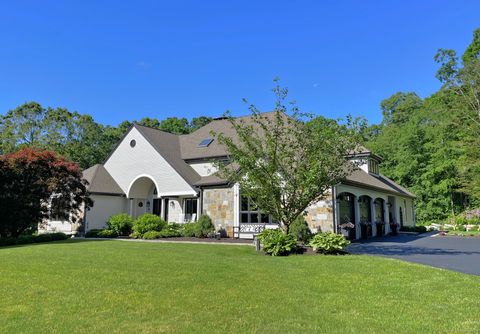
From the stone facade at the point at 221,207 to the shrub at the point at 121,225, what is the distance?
206 inches

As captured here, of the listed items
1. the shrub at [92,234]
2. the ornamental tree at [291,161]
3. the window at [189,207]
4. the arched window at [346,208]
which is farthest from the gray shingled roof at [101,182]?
the arched window at [346,208]

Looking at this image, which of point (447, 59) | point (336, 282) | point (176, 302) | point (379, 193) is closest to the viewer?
point (176, 302)

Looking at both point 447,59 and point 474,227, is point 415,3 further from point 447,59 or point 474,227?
point 447,59

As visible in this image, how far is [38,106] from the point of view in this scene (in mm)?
42281

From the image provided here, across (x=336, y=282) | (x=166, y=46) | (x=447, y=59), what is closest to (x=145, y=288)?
(x=336, y=282)

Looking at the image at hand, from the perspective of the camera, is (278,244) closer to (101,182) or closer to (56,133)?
(101,182)

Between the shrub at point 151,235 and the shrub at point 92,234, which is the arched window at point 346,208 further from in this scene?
the shrub at point 92,234

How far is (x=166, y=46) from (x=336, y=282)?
57.1 feet

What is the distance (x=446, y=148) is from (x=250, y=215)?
2948cm

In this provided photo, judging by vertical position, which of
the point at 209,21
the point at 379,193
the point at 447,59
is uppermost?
the point at 447,59

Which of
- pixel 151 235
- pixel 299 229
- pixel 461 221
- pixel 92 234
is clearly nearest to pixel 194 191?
pixel 151 235

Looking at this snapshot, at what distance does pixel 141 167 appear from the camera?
25.8 metres

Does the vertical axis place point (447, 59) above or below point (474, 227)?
above

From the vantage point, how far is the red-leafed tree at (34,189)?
19531 millimetres
